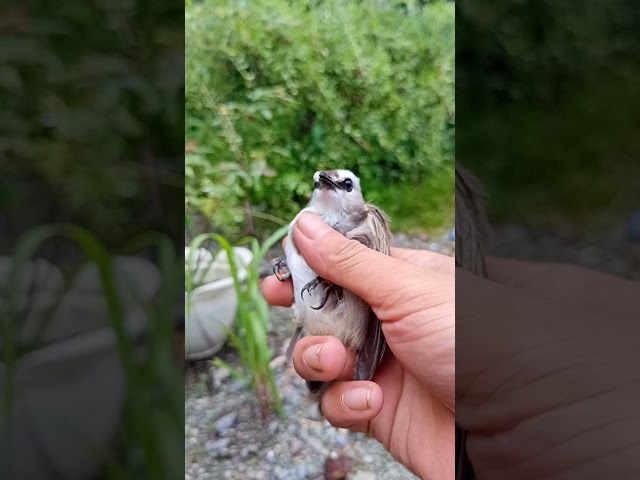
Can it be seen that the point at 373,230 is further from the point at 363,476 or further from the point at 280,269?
the point at 363,476

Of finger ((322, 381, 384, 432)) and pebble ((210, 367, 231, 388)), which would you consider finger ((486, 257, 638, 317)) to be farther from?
pebble ((210, 367, 231, 388))

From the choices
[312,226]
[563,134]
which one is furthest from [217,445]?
[563,134]

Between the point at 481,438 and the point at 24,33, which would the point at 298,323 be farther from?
the point at 24,33

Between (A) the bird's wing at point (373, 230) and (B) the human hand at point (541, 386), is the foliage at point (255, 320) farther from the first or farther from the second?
(B) the human hand at point (541, 386)

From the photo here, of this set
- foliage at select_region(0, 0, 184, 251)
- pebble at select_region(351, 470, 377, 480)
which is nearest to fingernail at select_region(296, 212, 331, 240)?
foliage at select_region(0, 0, 184, 251)

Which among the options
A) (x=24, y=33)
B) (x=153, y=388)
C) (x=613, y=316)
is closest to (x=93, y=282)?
(x=153, y=388)
